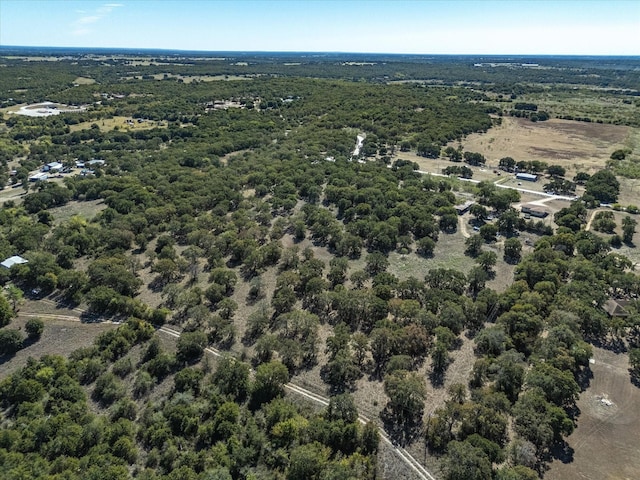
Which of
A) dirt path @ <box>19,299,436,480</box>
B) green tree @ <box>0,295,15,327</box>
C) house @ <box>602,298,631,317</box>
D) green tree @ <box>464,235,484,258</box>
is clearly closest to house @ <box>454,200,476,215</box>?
green tree @ <box>464,235,484,258</box>

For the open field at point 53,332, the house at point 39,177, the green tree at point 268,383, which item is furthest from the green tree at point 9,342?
the house at point 39,177

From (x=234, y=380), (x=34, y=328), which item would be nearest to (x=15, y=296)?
(x=34, y=328)

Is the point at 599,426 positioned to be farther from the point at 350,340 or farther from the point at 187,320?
the point at 187,320

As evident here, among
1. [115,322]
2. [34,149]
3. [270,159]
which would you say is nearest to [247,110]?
[270,159]

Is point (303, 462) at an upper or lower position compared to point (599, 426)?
upper

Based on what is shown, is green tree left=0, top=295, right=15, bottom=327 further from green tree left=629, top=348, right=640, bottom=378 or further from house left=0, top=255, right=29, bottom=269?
green tree left=629, top=348, right=640, bottom=378

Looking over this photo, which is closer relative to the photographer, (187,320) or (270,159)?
(187,320)
